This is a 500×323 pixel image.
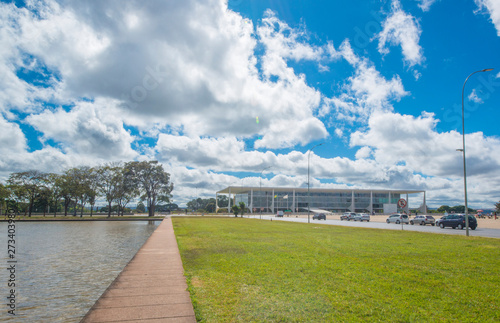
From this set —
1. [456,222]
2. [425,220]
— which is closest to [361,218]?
[425,220]

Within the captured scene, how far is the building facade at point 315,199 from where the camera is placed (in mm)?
123500

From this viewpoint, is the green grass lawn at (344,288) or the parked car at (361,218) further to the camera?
the parked car at (361,218)

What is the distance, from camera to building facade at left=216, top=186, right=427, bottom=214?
405 feet

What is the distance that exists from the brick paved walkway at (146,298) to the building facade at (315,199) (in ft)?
359

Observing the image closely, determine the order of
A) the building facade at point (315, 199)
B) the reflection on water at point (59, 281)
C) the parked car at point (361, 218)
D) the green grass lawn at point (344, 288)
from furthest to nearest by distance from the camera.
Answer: the building facade at point (315, 199) → the parked car at point (361, 218) → the reflection on water at point (59, 281) → the green grass lawn at point (344, 288)

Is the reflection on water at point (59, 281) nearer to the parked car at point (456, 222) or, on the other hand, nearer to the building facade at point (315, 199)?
the parked car at point (456, 222)

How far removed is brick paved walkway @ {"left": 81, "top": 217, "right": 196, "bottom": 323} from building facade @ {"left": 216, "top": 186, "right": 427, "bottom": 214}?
110 metres

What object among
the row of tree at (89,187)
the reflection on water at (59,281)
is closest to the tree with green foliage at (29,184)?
the row of tree at (89,187)

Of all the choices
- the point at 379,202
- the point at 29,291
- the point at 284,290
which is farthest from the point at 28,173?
the point at 379,202

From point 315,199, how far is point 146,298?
408ft

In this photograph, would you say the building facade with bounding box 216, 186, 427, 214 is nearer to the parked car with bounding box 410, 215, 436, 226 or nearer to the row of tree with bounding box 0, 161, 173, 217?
the row of tree with bounding box 0, 161, 173, 217

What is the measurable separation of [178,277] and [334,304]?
4404mm

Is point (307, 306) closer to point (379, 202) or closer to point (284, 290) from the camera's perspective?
point (284, 290)

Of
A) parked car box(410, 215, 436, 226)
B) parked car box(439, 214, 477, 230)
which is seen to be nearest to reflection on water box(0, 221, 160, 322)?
parked car box(439, 214, 477, 230)
